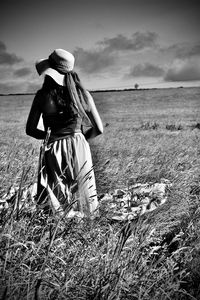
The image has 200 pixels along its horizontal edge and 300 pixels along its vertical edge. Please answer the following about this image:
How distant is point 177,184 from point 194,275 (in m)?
2.01

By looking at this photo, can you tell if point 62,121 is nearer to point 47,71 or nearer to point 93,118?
point 93,118

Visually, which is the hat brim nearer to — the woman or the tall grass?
the woman

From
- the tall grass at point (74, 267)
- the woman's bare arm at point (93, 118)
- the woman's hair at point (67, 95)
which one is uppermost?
the woman's hair at point (67, 95)

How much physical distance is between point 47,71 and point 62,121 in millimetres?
488

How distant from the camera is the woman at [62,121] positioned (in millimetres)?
2783

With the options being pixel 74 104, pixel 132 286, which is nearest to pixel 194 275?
pixel 132 286

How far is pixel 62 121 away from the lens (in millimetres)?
2941

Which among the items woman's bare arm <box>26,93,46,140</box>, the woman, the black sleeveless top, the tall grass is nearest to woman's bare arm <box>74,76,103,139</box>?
the woman

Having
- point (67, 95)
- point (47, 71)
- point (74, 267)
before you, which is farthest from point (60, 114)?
point (74, 267)

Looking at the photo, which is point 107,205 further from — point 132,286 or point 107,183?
point 107,183

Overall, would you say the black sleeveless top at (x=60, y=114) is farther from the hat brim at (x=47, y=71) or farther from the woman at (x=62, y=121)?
the hat brim at (x=47, y=71)

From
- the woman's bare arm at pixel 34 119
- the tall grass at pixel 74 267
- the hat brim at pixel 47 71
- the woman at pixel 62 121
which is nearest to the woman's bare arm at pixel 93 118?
the woman at pixel 62 121

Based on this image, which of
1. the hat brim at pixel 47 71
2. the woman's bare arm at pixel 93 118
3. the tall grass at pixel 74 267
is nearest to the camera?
the tall grass at pixel 74 267

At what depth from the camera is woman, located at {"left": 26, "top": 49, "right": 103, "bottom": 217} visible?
278 centimetres
